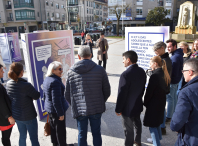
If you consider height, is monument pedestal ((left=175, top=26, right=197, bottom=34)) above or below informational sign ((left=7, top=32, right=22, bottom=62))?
above

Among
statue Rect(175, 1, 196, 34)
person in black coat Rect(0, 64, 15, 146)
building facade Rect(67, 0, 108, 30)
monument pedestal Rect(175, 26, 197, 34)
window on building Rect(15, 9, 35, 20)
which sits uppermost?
building facade Rect(67, 0, 108, 30)

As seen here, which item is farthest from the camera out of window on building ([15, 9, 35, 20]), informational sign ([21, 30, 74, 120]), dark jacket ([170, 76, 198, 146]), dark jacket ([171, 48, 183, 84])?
window on building ([15, 9, 35, 20])

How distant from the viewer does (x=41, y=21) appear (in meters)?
48.5

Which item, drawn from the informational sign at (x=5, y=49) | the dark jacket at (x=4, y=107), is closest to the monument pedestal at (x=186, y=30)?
the informational sign at (x=5, y=49)

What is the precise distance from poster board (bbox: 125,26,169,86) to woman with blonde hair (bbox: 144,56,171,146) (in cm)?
195

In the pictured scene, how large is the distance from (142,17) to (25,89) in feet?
155

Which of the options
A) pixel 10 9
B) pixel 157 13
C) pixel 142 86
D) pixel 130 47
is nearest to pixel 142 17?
pixel 157 13

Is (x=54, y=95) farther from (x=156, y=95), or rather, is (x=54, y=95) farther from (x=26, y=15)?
(x=26, y=15)

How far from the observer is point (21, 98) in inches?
104

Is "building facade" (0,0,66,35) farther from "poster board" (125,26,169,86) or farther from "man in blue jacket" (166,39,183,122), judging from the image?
"man in blue jacket" (166,39,183,122)

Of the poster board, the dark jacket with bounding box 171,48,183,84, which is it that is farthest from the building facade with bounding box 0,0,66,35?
the dark jacket with bounding box 171,48,183,84

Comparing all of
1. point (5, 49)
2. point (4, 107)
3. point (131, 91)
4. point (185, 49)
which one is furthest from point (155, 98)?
point (5, 49)

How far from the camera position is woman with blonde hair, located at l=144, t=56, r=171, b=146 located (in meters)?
2.68

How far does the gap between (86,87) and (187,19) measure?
22463 mm
